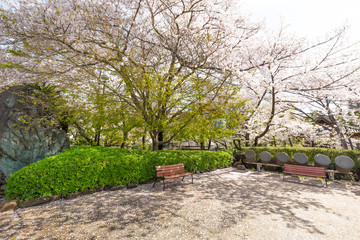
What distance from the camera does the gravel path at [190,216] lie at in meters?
3.12

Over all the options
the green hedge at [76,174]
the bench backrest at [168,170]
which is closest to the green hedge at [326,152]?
the bench backrest at [168,170]

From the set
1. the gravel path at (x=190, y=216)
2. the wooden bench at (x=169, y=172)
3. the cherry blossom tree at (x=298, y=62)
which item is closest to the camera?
the gravel path at (x=190, y=216)

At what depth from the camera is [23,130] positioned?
7.38 m

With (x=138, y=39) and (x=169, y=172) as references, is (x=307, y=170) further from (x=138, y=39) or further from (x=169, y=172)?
(x=138, y=39)

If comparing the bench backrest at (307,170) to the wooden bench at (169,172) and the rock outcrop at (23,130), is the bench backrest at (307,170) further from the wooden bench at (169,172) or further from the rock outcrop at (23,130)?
the rock outcrop at (23,130)

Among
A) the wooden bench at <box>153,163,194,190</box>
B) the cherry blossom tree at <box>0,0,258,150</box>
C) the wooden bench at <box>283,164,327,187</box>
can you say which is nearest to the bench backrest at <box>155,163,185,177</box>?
the wooden bench at <box>153,163,194,190</box>

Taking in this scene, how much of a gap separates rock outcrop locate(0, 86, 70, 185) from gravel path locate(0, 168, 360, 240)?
473cm

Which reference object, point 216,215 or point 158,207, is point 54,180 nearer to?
point 158,207

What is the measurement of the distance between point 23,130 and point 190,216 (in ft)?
27.7

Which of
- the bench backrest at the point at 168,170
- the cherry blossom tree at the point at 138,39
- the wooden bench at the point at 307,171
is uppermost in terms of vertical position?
the cherry blossom tree at the point at 138,39

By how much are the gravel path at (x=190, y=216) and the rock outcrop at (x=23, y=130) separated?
4727mm

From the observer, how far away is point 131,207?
4309mm

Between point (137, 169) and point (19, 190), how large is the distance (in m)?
3.28

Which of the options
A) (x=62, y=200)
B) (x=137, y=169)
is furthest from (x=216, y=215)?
(x=62, y=200)
